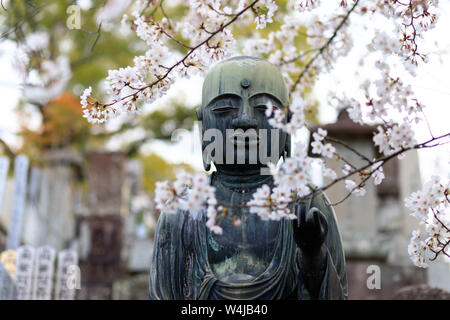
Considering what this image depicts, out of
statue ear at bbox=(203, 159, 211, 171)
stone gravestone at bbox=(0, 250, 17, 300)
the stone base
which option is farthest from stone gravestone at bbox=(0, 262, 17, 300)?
the stone base

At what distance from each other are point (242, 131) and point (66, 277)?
16.6ft

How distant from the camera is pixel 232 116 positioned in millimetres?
4531

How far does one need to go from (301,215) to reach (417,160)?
6.92m

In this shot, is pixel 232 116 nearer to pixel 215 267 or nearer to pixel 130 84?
pixel 130 84

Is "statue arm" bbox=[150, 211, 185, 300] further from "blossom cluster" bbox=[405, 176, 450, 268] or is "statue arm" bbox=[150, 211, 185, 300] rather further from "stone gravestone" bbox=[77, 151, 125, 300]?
"stone gravestone" bbox=[77, 151, 125, 300]

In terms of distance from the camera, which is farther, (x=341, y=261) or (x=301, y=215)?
(x=341, y=261)

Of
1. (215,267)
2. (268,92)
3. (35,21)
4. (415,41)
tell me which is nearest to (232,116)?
(268,92)

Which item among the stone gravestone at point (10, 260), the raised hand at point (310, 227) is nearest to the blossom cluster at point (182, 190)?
the raised hand at point (310, 227)

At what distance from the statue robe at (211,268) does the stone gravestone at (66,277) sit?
3.77 m

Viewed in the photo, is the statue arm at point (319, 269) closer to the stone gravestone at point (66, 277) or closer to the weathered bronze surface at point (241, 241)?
the weathered bronze surface at point (241, 241)

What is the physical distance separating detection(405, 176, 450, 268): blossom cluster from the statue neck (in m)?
1.05

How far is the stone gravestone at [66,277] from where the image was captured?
8.09 meters

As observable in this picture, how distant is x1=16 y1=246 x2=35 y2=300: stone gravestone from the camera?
812 centimetres

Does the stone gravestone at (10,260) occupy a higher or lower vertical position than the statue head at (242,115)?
lower
